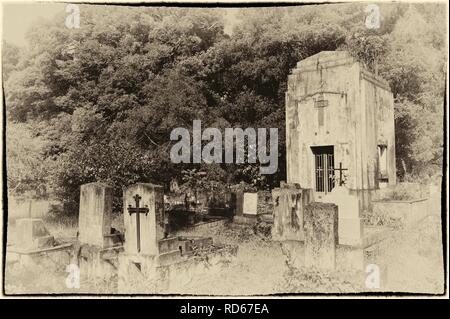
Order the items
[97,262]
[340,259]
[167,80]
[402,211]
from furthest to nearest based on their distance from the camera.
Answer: [167,80] < [402,211] < [97,262] < [340,259]

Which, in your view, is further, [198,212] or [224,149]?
[198,212]

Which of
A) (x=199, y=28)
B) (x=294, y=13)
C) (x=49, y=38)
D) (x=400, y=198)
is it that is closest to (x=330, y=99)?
(x=294, y=13)

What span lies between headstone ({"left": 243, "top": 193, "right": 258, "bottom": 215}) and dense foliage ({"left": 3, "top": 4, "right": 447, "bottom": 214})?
100cm

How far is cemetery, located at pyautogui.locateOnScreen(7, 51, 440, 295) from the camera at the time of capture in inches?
297

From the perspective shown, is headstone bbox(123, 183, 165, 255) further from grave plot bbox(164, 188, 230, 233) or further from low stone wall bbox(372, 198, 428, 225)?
low stone wall bbox(372, 198, 428, 225)

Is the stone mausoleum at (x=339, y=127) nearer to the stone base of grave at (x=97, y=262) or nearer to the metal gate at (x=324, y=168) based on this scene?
the metal gate at (x=324, y=168)

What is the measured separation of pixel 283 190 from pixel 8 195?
553cm

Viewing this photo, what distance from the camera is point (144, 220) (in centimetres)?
764

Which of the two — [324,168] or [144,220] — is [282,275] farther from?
[324,168]

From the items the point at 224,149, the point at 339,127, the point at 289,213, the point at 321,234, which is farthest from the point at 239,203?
the point at 321,234

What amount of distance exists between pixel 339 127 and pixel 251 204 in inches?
111
